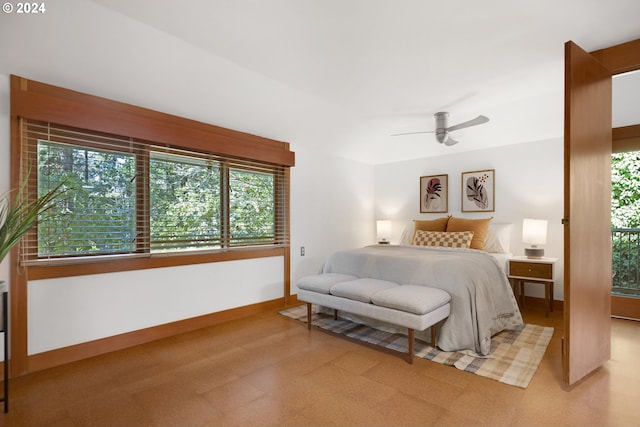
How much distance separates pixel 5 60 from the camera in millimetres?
2166

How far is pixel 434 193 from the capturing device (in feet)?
17.1

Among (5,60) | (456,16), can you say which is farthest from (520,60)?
(5,60)

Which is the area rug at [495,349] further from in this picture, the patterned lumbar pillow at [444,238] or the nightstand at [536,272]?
the patterned lumbar pillow at [444,238]

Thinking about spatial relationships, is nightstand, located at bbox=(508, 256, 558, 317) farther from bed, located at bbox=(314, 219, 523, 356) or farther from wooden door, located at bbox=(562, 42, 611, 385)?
wooden door, located at bbox=(562, 42, 611, 385)

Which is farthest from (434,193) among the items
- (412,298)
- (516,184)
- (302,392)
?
(302,392)

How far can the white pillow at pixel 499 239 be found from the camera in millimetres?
4230

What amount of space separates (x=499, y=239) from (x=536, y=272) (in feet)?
2.25

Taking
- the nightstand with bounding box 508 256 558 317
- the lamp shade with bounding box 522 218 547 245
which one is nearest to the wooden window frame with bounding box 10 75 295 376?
the nightstand with bounding box 508 256 558 317

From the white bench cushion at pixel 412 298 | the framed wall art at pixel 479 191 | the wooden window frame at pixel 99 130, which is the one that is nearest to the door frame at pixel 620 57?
the white bench cushion at pixel 412 298

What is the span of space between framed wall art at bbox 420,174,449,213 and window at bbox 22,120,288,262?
2.63 m

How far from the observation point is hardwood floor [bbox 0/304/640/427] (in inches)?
70.8

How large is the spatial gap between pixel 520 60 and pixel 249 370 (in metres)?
3.39

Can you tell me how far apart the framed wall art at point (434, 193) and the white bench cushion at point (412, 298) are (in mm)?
2648

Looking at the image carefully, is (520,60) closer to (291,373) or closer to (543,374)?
(543,374)
